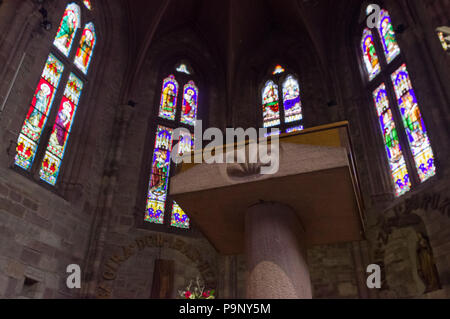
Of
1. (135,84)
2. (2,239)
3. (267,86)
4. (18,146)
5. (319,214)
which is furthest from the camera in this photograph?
(267,86)

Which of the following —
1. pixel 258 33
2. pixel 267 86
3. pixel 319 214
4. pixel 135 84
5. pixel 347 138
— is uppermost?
pixel 258 33

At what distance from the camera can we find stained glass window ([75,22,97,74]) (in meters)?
8.84

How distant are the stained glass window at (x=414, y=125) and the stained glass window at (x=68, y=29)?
7091mm

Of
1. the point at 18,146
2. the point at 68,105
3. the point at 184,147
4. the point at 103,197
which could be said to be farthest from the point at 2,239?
the point at 184,147

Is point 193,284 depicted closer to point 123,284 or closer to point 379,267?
point 123,284

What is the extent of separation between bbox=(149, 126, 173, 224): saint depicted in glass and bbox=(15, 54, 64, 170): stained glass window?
8.92ft

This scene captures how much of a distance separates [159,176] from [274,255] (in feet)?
25.6

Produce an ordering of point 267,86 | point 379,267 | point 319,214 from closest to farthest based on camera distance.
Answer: point 319,214, point 379,267, point 267,86

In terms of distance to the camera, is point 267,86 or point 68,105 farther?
point 267,86

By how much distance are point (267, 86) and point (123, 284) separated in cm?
679

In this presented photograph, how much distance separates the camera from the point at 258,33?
1180cm

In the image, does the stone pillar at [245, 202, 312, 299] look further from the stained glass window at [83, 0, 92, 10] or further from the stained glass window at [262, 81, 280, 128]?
the stained glass window at [83, 0, 92, 10]

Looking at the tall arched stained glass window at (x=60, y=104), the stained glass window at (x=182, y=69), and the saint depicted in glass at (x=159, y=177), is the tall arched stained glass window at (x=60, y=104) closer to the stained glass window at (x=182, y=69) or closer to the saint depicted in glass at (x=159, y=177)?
the saint depicted in glass at (x=159, y=177)

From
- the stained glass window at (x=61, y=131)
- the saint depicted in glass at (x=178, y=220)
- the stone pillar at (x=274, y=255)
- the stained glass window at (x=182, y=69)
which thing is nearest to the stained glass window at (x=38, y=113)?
the stained glass window at (x=61, y=131)
